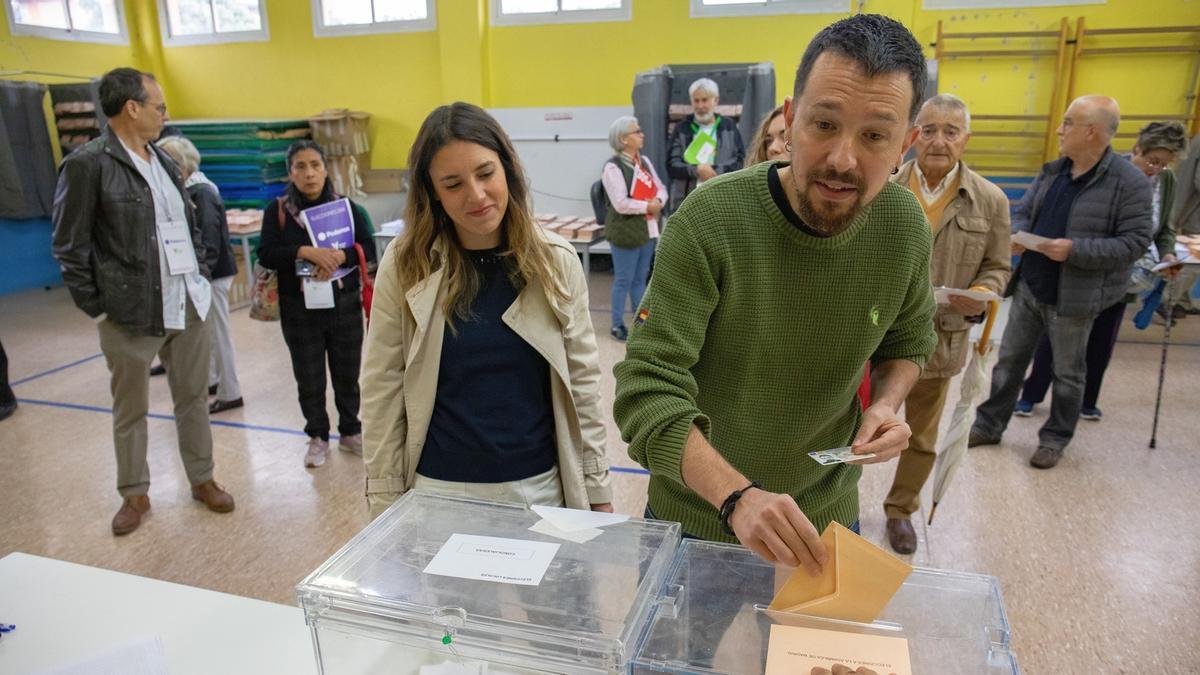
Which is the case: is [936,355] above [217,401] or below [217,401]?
above

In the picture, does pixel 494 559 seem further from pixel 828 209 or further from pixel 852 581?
pixel 828 209

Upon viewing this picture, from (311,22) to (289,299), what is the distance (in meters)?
6.61

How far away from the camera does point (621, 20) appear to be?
25.3 feet

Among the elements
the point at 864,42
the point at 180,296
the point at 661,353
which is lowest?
the point at 180,296

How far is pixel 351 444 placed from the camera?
3877 millimetres

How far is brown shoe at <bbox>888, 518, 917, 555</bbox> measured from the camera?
2.98 m

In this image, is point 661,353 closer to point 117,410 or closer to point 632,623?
point 632,623

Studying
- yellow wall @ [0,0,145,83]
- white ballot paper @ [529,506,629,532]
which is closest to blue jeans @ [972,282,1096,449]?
white ballot paper @ [529,506,629,532]

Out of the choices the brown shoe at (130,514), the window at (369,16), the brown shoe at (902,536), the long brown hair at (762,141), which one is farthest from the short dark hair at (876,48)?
the window at (369,16)

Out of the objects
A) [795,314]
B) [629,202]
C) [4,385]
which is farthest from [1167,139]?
[4,385]

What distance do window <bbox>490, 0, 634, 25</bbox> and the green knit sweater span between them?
717 centimetres

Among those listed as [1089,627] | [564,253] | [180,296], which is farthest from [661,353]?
[180,296]

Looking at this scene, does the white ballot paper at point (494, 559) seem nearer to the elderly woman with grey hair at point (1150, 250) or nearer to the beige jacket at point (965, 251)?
the beige jacket at point (965, 251)

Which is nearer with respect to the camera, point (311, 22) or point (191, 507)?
point (191, 507)
